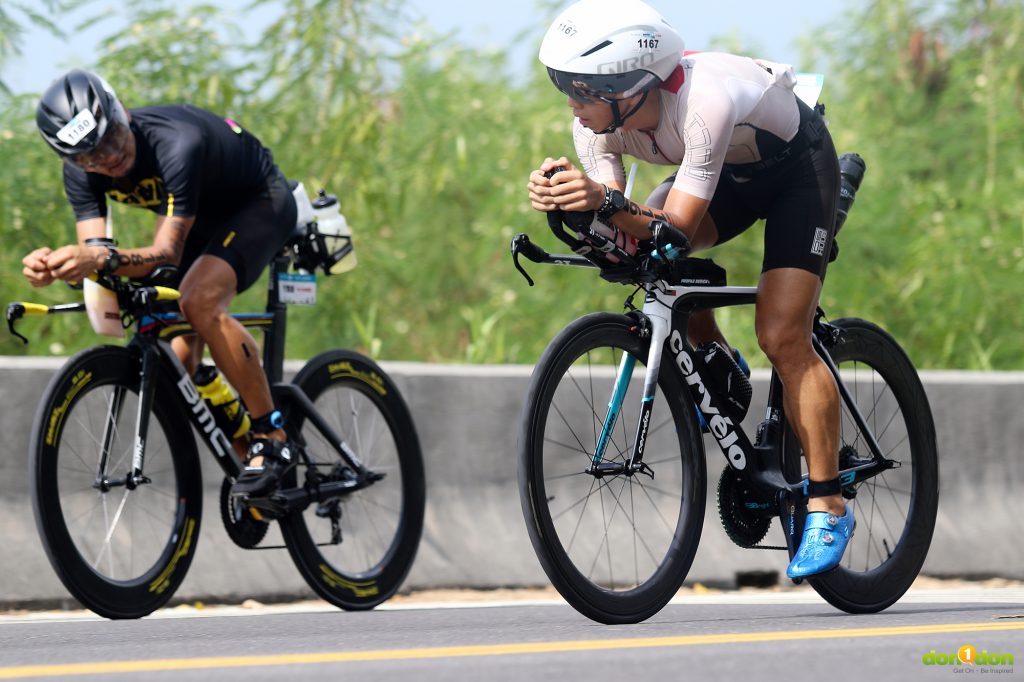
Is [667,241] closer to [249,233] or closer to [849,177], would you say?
[849,177]

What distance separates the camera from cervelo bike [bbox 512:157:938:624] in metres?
5.18

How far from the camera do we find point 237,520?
6.50 metres

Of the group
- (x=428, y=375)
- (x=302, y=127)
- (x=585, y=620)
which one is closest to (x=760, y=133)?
(x=585, y=620)

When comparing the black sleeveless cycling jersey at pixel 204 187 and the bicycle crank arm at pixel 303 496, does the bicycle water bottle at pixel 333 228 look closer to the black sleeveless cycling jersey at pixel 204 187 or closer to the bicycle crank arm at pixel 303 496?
the black sleeveless cycling jersey at pixel 204 187

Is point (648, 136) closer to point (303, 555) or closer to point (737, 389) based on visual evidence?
point (737, 389)

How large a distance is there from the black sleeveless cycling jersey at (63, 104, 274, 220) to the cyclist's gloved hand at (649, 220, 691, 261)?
2033 mm

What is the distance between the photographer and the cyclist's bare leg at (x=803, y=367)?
5719 millimetres

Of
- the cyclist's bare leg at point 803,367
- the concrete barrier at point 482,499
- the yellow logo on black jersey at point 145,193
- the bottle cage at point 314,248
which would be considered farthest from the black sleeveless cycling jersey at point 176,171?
the cyclist's bare leg at point 803,367

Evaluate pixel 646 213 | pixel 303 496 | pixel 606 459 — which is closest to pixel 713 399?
pixel 606 459

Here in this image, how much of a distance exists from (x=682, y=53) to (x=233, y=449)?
8.37 feet

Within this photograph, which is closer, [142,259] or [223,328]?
[142,259]

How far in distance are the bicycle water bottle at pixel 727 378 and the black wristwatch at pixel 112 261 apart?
7.28ft

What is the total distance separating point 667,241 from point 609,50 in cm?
66

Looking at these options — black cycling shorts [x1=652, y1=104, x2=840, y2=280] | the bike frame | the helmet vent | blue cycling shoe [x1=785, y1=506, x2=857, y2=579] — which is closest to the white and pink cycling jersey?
black cycling shorts [x1=652, y1=104, x2=840, y2=280]
